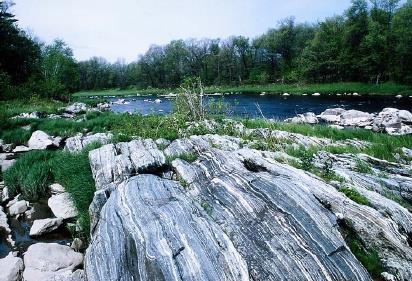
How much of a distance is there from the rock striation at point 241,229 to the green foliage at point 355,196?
0.17 meters

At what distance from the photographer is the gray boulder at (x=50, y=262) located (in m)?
6.95

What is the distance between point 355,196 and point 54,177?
10.5 metres

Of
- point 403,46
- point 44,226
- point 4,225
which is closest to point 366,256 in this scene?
point 44,226

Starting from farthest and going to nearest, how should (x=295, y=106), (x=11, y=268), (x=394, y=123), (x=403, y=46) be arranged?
1. (x=403, y=46)
2. (x=295, y=106)
3. (x=394, y=123)
4. (x=11, y=268)

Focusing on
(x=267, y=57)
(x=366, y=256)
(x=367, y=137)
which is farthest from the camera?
(x=267, y=57)

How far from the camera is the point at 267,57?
344 feet

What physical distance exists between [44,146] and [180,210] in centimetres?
1395

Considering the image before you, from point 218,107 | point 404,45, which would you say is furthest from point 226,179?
point 404,45

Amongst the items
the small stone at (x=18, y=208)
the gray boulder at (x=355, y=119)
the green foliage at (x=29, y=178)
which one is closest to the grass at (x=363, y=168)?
the small stone at (x=18, y=208)

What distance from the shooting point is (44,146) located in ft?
57.4

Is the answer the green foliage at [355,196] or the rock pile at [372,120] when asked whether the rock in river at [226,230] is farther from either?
the rock pile at [372,120]

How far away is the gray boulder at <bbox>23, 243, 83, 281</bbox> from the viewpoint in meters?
6.95

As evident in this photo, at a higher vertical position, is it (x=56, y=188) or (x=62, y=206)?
(x=56, y=188)

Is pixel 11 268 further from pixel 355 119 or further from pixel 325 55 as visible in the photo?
pixel 325 55
